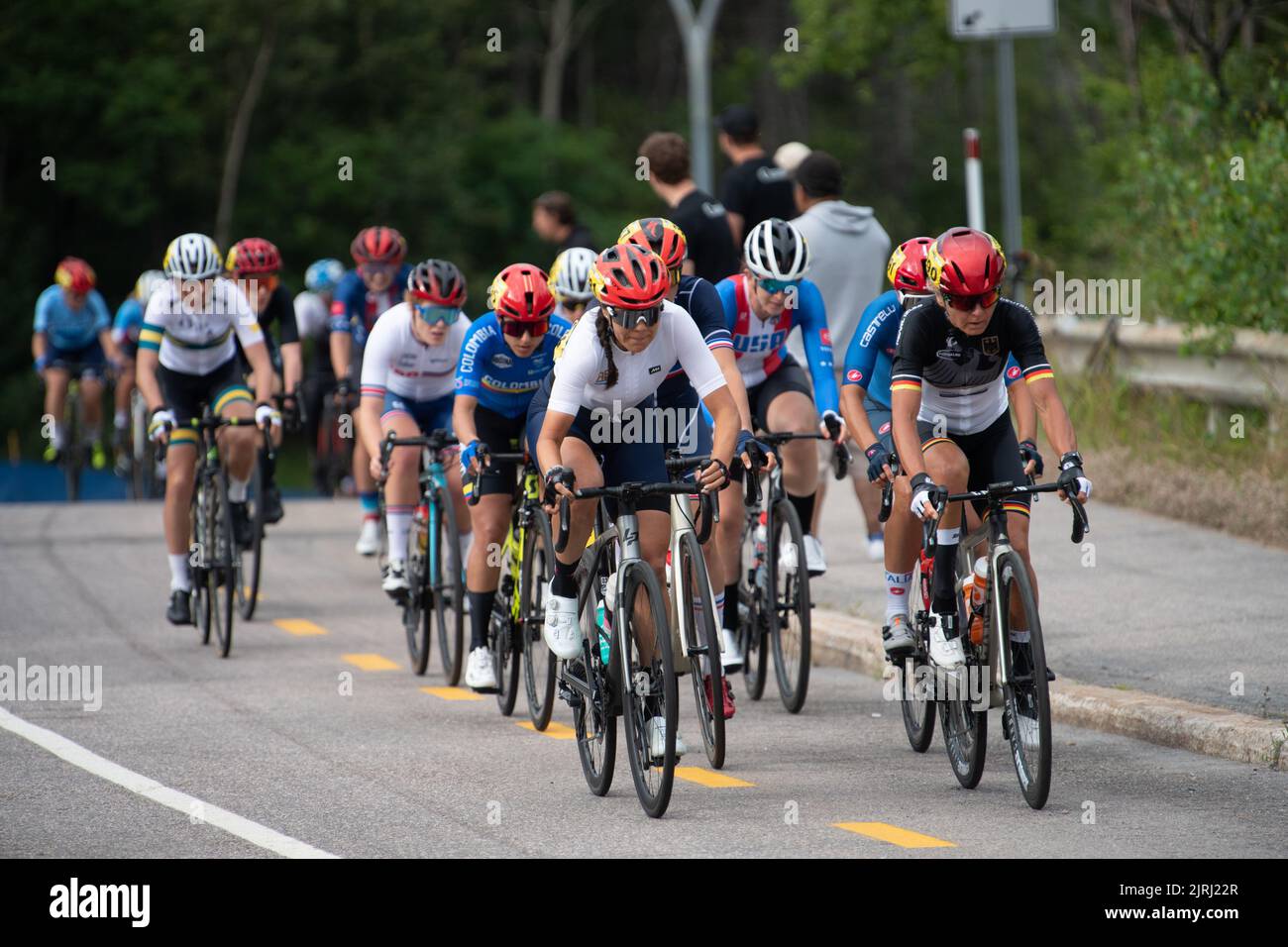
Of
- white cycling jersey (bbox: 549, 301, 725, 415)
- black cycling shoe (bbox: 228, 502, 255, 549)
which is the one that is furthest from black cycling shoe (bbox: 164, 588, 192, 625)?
white cycling jersey (bbox: 549, 301, 725, 415)

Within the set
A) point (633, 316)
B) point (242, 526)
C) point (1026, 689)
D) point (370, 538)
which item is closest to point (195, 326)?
point (242, 526)

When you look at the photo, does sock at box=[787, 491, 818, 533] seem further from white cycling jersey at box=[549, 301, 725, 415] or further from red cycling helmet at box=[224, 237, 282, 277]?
red cycling helmet at box=[224, 237, 282, 277]

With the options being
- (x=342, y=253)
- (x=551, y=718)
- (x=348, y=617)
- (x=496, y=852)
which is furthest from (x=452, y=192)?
(x=496, y=852)

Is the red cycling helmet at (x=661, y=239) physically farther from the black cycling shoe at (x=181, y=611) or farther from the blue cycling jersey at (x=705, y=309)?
the black cycling shoe at (x=181, y=611)

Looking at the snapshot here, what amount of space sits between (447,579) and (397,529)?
1.51 feet

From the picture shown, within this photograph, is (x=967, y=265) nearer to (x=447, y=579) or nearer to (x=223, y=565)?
(x=447, y=579)

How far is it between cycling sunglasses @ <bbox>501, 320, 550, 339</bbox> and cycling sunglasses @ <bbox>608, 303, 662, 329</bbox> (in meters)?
1.64

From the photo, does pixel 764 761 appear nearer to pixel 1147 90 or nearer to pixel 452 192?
pixel 1147 90

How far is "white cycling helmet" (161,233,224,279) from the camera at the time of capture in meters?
11.4

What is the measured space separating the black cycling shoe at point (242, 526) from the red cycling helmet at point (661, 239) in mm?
4097

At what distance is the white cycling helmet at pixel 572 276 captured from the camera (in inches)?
402

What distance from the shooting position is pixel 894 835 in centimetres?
683

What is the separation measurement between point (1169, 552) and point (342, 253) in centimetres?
2662
